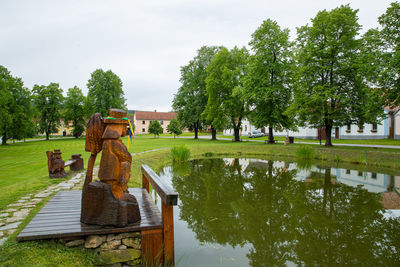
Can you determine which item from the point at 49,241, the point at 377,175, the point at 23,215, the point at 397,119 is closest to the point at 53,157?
the point at 23,215

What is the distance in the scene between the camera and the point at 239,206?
6.56 meters

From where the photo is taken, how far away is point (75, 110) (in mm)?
44406

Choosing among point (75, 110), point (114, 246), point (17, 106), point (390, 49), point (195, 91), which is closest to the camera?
point (114, 246)

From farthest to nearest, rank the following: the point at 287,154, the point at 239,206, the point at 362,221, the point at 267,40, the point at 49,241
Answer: the point at 267,40, the point at 287,154, the point at 239,206, the point at 362,221, the point at 49,241

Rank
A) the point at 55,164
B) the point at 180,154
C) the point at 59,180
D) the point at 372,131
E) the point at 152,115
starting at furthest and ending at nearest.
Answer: the point at 152,115
the point at 372,131
the point at 180,154
the point at 55,164
the point at 59,180

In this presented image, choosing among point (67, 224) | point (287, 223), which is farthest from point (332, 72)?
point (67, 224)

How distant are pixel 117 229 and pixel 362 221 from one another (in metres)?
5.48

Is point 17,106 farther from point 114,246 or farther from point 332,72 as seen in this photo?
point 332,72

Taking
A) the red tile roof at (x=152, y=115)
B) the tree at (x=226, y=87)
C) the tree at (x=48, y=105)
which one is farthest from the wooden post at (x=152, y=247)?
the red tile roof at (x=152, y=115)

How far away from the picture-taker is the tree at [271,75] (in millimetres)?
22047

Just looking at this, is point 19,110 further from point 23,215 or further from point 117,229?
point 117,229

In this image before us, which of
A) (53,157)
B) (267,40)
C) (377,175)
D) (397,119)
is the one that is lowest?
(377,175)

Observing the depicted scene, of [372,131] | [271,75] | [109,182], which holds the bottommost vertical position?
[109,182]

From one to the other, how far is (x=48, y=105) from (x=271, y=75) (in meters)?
37.5
